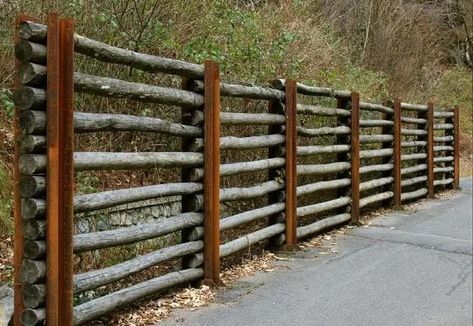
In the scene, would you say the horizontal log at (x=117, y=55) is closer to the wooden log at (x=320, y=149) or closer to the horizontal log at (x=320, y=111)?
the horizontal log at (x=320, y=111)

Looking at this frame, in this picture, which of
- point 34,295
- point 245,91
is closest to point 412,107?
point 245,91

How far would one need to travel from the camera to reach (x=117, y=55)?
14.0ft

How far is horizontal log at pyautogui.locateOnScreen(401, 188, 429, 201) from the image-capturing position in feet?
35.0

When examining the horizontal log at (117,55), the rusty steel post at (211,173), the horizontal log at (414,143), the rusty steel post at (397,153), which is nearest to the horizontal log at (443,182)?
the horizontal log at (414,143)

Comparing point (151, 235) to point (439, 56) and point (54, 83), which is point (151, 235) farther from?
point (439, 56)

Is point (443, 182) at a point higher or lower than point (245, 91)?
lower

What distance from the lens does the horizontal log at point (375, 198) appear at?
907 cm

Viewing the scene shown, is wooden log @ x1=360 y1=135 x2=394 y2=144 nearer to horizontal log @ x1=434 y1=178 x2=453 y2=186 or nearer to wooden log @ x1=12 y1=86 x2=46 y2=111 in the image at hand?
horizontal log @ x1=434 y1=178 x2=453 y2=186

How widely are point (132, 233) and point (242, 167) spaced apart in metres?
1.86

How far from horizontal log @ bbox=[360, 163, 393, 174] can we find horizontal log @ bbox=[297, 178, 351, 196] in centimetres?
62

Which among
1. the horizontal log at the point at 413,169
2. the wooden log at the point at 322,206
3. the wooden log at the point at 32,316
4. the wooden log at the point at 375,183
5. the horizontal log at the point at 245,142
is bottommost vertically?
the wooden log at the point at 32,316

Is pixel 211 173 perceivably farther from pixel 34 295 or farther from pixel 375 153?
pixel 375 153

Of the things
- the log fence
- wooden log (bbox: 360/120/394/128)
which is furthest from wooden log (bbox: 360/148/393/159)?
wooden log (bbox: 360/120/394/128)

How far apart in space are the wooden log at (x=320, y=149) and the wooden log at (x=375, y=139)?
711 mm
